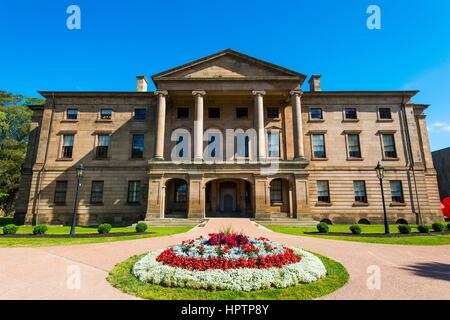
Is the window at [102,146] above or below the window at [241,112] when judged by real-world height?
below

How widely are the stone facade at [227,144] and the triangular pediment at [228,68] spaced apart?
11 centimetres

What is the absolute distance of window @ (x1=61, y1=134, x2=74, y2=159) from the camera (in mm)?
26609

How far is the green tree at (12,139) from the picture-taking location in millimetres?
31109

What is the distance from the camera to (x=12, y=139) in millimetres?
32750

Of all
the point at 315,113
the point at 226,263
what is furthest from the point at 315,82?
the point at 226,263

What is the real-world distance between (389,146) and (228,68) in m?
20.9

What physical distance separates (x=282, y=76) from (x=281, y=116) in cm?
477

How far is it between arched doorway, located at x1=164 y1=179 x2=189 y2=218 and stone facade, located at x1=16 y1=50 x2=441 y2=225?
0.12 m

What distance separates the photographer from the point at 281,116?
2741cm

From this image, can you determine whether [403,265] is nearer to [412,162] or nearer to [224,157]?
[224,157]

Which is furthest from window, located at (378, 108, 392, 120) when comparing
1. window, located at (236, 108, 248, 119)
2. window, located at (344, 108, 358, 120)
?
window, located at (236, 108, 248, 119)

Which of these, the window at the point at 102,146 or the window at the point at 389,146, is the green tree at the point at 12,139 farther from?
the window at the point at 389,146

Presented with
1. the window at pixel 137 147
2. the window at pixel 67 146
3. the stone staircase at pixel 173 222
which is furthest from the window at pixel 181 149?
the window at pixel 67 146
